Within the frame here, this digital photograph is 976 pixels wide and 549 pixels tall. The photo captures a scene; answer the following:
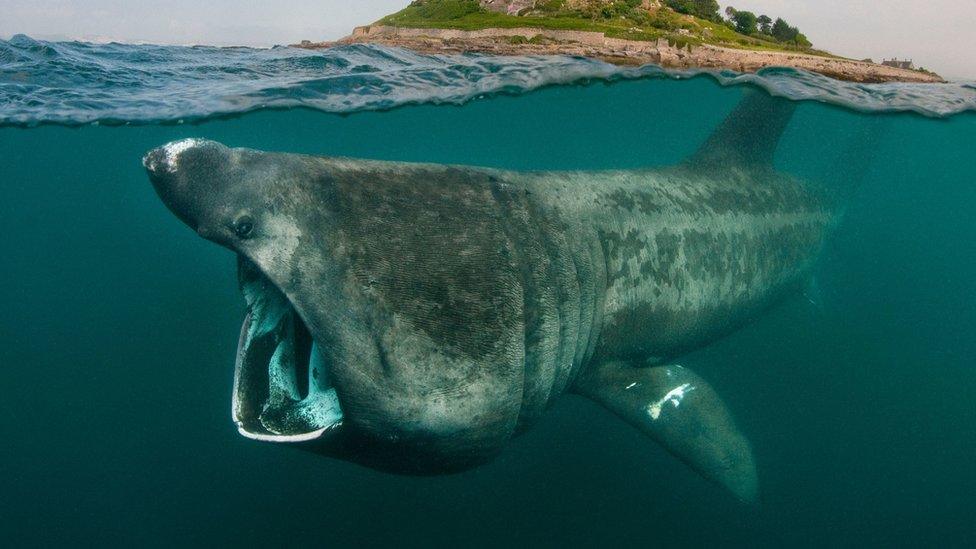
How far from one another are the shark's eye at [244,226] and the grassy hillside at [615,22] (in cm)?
1011

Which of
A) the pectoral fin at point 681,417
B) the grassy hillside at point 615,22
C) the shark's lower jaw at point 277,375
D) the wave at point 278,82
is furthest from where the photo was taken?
the grassy hillside at point 615,22

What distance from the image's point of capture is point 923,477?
10297 mm

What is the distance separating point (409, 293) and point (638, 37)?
10084 mm

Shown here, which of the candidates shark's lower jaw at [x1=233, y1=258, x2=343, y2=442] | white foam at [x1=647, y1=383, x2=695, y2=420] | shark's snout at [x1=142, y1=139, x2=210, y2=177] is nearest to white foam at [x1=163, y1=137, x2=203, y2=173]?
shark's snout at [x1=142, y1=139, x2=210, y2=177]

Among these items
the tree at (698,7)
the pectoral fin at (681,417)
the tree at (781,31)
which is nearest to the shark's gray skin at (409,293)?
the pectoral fin at (681,417)

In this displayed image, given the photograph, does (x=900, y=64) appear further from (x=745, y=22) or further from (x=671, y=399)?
(x=671, y=399)

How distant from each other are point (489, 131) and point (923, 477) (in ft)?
54.1

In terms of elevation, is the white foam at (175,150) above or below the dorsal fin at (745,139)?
above

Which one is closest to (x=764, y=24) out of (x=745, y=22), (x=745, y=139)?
(x=745, y=22)

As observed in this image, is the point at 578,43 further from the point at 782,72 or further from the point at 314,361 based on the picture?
the point at 314,361

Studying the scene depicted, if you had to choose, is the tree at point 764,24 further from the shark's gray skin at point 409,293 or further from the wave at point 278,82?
the shark's gray skin at point 409,293

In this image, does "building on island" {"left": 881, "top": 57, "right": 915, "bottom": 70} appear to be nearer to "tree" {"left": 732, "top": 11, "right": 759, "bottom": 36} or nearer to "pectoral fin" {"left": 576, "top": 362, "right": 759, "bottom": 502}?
"tree" {"left": 732, "top": 11, "right": 759, "bottom": 36}

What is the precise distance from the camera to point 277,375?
3182mm

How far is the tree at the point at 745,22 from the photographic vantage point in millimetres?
12469
